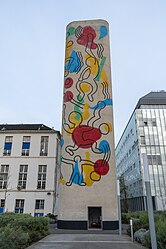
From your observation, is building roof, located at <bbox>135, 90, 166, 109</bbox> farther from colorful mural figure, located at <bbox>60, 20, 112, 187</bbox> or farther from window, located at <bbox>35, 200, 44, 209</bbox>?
window, located at <bbox>35, 200, 44, 209</bbox>

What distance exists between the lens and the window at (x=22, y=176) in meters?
37.9

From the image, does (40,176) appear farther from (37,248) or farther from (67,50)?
(37,248)

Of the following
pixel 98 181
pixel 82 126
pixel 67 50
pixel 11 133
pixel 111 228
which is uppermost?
pixel 67 50

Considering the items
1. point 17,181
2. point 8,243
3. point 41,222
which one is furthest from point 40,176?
point 8,243

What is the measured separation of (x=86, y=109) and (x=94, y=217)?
1218 centimetres

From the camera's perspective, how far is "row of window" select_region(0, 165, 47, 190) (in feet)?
124

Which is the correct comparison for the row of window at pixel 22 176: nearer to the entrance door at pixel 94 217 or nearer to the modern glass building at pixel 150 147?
the entrance door at pixel 94 217

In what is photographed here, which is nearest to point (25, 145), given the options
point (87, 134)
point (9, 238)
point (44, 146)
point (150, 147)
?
point (44, 146)

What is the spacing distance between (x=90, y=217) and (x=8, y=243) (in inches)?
669

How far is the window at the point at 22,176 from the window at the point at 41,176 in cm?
246

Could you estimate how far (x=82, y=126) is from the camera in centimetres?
2536

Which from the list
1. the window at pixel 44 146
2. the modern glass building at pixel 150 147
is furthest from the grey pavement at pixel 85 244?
the modern glass building at pixel 150 147

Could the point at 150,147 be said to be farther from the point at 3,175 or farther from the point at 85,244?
the point at 85,244

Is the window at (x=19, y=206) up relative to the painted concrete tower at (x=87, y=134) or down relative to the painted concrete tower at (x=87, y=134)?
down
